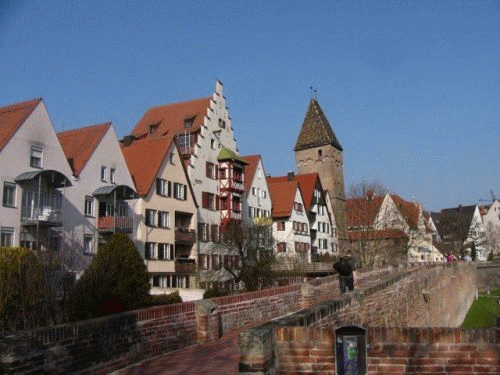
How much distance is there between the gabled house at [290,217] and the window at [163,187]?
18.8 meters

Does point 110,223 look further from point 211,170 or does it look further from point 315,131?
point 315,131

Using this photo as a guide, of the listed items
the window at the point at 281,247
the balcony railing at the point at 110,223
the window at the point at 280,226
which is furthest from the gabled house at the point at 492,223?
the balcony railing at the point at 110,223

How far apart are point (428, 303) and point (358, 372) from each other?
22.0 meters

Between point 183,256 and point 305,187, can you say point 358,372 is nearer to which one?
point 183,256

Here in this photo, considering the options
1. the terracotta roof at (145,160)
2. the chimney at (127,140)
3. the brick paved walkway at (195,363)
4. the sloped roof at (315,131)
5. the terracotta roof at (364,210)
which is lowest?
the brick paved walkway at (195,363)

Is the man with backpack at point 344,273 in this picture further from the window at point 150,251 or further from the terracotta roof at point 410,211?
the terracotta roof at point 410,211

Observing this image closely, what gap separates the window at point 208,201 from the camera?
1965 inches

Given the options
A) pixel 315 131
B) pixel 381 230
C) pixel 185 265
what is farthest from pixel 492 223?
pixel 185 265

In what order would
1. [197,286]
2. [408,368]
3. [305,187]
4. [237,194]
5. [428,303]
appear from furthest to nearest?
1. [305,187]
2. [237,194]
3. [197,286]
4. [428,303]
5. [408,368]

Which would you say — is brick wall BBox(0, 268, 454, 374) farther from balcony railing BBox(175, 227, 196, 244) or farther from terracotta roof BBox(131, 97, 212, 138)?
terracotta roof BBox(131, 97, 212, 138)

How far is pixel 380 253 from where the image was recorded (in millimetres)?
61406

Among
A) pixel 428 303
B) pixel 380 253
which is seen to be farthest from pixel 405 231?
pixel 428 303

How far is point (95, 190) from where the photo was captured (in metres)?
38.4

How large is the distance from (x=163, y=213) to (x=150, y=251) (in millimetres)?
3383
